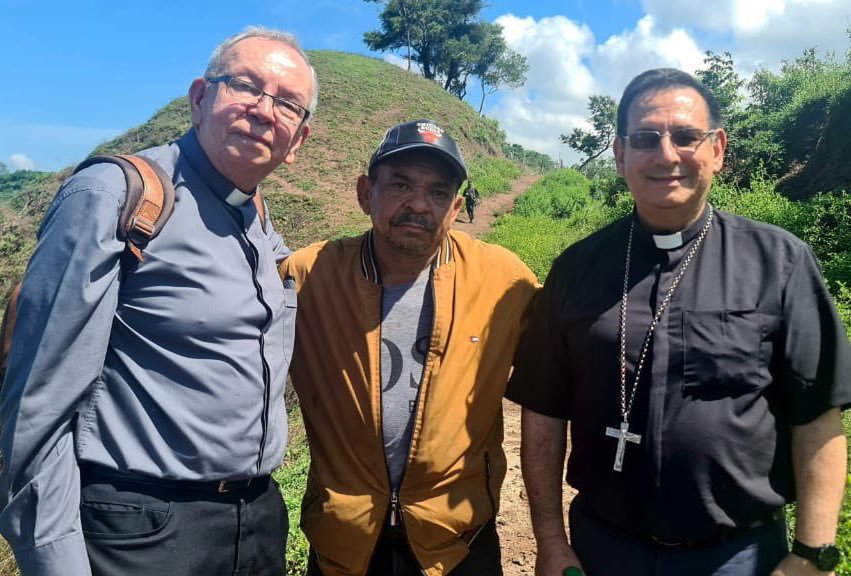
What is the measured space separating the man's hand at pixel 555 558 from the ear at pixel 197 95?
192cm

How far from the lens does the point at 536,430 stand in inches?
87.1

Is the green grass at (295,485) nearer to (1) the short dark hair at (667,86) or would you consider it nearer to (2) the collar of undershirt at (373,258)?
(2) the collar of undershirt at (373,258)

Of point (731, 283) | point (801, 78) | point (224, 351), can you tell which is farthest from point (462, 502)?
point (801, 78)

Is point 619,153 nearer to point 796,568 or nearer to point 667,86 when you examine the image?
point 667,86

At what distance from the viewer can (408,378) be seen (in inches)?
92.6

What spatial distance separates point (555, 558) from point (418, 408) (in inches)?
27.4

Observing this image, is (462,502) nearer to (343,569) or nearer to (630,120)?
(343,569)

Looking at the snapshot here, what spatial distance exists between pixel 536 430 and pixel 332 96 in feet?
114

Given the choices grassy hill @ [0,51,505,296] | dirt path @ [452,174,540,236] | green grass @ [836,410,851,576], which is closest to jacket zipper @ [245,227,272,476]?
green grass @ [836,410,851,576]

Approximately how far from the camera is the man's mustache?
2.40 meters

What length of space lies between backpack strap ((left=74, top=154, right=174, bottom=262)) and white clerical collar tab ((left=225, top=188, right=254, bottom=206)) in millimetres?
266

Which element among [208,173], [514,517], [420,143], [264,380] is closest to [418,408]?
[264,380]

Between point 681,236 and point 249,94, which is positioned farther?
point 249,94

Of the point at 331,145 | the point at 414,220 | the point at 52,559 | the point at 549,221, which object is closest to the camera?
the point at 52,559
